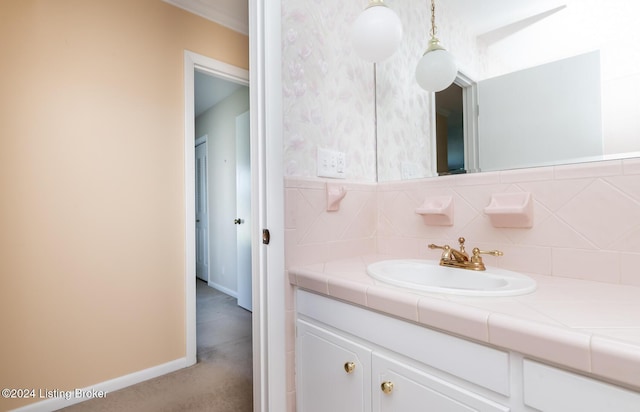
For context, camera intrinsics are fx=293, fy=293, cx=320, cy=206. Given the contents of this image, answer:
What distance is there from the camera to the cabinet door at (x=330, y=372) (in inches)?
32.5

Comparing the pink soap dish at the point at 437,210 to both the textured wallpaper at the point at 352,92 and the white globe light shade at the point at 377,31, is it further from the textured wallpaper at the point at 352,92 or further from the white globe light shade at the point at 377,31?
the white globe light shade at the point at 377,31

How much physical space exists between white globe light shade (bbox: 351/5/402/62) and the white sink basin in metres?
0.81

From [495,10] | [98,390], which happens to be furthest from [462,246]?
[98,390]

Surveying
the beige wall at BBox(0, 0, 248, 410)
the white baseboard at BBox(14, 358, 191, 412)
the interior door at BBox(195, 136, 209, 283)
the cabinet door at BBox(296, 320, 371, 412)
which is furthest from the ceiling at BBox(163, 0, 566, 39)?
the interior door at BBox(195, 136, 209, 283)

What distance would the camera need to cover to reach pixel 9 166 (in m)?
1.51

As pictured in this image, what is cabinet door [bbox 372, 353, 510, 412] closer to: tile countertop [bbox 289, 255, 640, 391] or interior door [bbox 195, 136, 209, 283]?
tile countertop [bbox 289, 255, 640, 391]

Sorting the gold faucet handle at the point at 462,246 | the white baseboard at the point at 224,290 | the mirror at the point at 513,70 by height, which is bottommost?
the white baseboard at the point at 224,290

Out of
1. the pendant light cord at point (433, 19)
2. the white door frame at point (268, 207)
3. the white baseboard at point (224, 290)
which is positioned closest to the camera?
the white door frame at point (268, 207)

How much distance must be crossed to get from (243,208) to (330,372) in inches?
95.0

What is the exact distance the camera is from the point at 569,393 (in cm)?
49

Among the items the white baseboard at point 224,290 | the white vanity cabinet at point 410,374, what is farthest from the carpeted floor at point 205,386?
the white baseboard at point 224,290

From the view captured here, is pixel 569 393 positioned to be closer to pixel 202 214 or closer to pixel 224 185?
pixel 224 185

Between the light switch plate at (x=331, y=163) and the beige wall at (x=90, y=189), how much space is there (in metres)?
1.34

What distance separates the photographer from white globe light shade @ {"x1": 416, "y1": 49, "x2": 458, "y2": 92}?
119 cm
